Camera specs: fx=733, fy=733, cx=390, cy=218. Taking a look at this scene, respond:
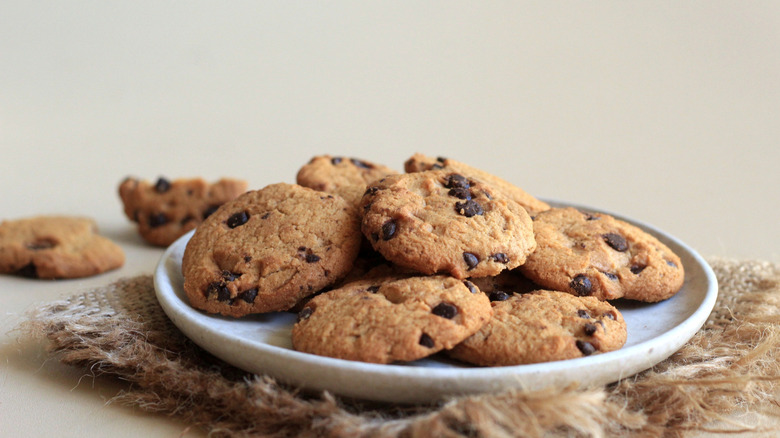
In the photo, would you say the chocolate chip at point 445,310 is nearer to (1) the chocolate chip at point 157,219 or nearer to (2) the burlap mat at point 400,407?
(2) the burlap mat at point 400,407

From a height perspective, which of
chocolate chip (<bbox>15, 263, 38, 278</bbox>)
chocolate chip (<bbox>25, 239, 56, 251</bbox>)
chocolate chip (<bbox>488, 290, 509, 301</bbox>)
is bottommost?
chocolate chip (<bbox>15, 263, 38, 278</bbox>)

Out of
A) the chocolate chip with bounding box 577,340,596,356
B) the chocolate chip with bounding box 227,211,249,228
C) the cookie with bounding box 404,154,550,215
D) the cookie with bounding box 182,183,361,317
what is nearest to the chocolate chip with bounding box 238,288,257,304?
the cookie with bounding box 182,183,361,317

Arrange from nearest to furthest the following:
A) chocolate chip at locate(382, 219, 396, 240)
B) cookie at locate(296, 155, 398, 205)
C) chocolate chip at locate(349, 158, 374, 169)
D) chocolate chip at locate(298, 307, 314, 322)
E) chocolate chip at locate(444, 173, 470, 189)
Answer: chocolate chip at locate(298, 307, 314, 322) → chocolate chip at locate(382, 219, 396, 240) → chocolate chip at locate(444, 173, 470, 189) → cookie at locate(296, 155, 398, 205) → chocolate chip at locate(349, 158, 374, 169)

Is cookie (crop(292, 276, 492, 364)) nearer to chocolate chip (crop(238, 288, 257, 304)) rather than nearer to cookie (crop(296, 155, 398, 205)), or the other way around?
chocolate chip (crop(238, 288, 257, 304))

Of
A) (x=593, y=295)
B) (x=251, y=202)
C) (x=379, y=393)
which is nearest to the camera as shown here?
(x=379, y=393)

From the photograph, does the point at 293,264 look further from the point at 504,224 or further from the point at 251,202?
the point at 504,224

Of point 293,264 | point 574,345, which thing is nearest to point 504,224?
point 574,345

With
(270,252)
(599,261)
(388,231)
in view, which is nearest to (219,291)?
(270,252)
